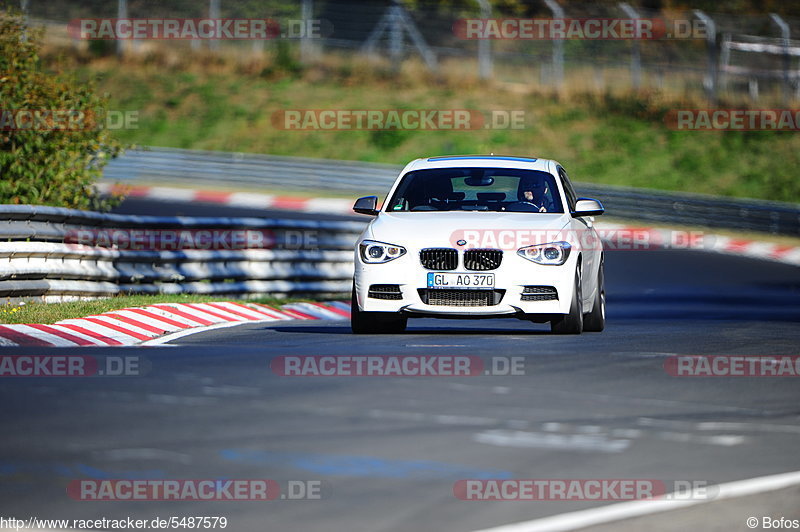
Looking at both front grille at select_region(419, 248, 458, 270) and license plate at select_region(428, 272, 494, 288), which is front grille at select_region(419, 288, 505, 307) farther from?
front grille at select_region(419, 248, 458, 270)

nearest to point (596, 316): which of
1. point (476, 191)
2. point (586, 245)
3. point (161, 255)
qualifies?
point (586, 245)

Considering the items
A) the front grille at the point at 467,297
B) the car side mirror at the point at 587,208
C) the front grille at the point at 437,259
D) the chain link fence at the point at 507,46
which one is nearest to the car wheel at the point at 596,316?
the car side mirror at the point at 587,208

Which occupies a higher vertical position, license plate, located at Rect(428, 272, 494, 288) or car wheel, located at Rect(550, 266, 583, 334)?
license plate, located at Rect(428, 272, 494, 288)

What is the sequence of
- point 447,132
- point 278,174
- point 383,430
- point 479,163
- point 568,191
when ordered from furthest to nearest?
point 447,132
point 278,174
point 568,191
point 479,163
point 383,430

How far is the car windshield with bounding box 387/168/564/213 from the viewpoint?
1317 centimetres

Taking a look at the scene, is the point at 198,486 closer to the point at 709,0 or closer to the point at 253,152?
the point at 253,152

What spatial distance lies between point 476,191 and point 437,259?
1.43m

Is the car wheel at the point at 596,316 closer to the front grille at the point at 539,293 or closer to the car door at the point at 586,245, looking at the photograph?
the car door at the point at 586,245

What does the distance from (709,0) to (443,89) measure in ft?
64.4

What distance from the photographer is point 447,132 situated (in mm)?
46812

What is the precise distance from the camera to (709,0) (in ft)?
208

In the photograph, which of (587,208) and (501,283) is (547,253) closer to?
A: (501,283)

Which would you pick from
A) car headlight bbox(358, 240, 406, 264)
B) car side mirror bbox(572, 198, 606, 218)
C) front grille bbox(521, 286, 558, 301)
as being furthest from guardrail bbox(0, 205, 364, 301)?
car side mirror bbox(572, 198, 606, 218)

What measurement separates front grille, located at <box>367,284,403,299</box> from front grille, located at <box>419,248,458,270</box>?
0.32 metres
